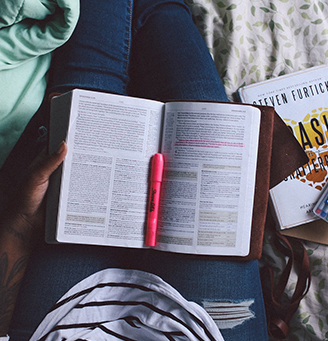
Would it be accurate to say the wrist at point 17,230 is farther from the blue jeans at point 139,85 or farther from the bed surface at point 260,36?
the bed surface at point 260,36

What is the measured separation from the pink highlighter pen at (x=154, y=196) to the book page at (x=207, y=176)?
0.01 m

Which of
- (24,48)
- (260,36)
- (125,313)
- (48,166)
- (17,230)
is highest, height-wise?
(260,36)

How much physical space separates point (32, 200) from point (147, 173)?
21 cm

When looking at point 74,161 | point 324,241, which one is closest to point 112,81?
point 74,161

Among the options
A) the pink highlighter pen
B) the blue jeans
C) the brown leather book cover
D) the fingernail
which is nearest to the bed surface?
the blue jeans

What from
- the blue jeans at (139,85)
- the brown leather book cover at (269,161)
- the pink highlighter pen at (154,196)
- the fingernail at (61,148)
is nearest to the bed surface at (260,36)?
the blue jeans at (139,85)

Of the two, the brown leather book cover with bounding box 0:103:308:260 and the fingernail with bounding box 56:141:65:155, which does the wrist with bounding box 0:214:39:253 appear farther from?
the brown leather book cover with bounding box 0:103:308:260

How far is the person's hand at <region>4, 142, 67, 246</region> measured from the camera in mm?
567

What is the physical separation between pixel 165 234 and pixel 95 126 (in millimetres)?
224

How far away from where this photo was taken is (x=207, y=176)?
594 millimetres

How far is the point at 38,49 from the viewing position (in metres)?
0.65

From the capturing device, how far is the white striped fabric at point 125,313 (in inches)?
22.9

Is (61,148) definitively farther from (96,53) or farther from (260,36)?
(260,36)

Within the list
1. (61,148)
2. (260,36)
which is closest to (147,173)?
(61,148)
